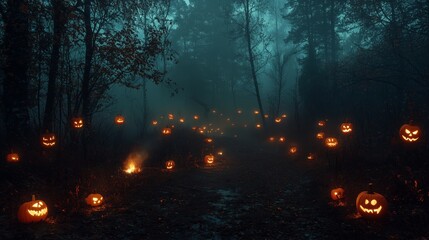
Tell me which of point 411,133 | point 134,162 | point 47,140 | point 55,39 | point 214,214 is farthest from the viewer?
point 134,162

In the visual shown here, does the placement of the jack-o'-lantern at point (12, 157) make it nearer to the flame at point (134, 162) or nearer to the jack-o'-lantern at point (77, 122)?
the jack-o'-lantern at point (77, 122)

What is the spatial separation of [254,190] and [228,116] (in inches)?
1348

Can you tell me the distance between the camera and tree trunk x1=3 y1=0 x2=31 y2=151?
10.2 meters

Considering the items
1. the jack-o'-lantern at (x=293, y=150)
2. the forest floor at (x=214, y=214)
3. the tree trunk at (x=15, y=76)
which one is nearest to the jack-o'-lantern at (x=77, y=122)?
the tree trunk at (x=15, y=76)

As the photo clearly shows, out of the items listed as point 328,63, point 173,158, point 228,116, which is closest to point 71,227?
point 173,158

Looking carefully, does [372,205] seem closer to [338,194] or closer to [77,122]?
[338,194]

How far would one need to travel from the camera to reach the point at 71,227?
21.1 feet

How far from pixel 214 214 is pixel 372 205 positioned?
3772 mm

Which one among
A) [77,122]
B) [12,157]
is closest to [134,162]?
[77,122]

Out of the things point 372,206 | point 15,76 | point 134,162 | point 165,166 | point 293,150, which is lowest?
point 372,206

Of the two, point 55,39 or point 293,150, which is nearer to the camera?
point 55,39

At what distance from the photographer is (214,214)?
8148 mm

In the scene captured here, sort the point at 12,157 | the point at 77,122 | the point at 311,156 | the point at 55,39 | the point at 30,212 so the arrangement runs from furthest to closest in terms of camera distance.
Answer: the point at 311,156, the point at 77,122, the point at 55,39, the point at 12,157, the point at 30,212

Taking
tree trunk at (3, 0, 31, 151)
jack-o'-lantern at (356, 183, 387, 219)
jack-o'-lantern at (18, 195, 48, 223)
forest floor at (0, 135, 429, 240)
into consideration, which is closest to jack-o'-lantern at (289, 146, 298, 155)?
forest floor at (0, 135, 429, 240)
